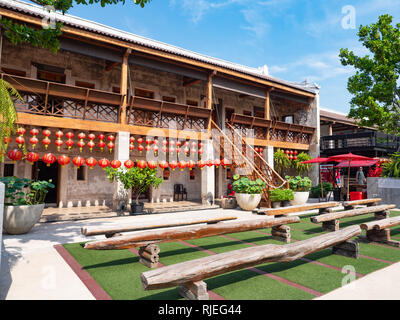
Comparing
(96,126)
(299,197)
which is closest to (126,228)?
(96,126)

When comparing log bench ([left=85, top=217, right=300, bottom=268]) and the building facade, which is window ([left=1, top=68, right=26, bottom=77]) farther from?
log bench ([left=85, top=217, right=300, bottom=268])

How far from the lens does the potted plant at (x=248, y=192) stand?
1160cm

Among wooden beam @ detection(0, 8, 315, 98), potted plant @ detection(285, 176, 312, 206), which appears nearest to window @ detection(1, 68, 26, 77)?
wooden beam @ detection(0, 8, 315, 98)

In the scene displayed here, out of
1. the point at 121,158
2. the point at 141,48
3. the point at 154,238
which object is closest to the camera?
the point at 154,238

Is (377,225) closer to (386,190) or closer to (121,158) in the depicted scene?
(121,158)

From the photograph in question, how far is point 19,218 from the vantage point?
6.96m

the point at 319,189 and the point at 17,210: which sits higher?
the point at 319,189

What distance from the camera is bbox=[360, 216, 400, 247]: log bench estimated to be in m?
5.64

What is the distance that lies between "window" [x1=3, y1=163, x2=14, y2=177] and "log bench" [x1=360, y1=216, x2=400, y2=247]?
1268 cm

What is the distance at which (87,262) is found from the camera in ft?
16.1

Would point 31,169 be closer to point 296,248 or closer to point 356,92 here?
point 296,248

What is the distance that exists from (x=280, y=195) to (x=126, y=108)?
7.70 m

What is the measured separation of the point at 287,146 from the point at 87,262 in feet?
46.8
